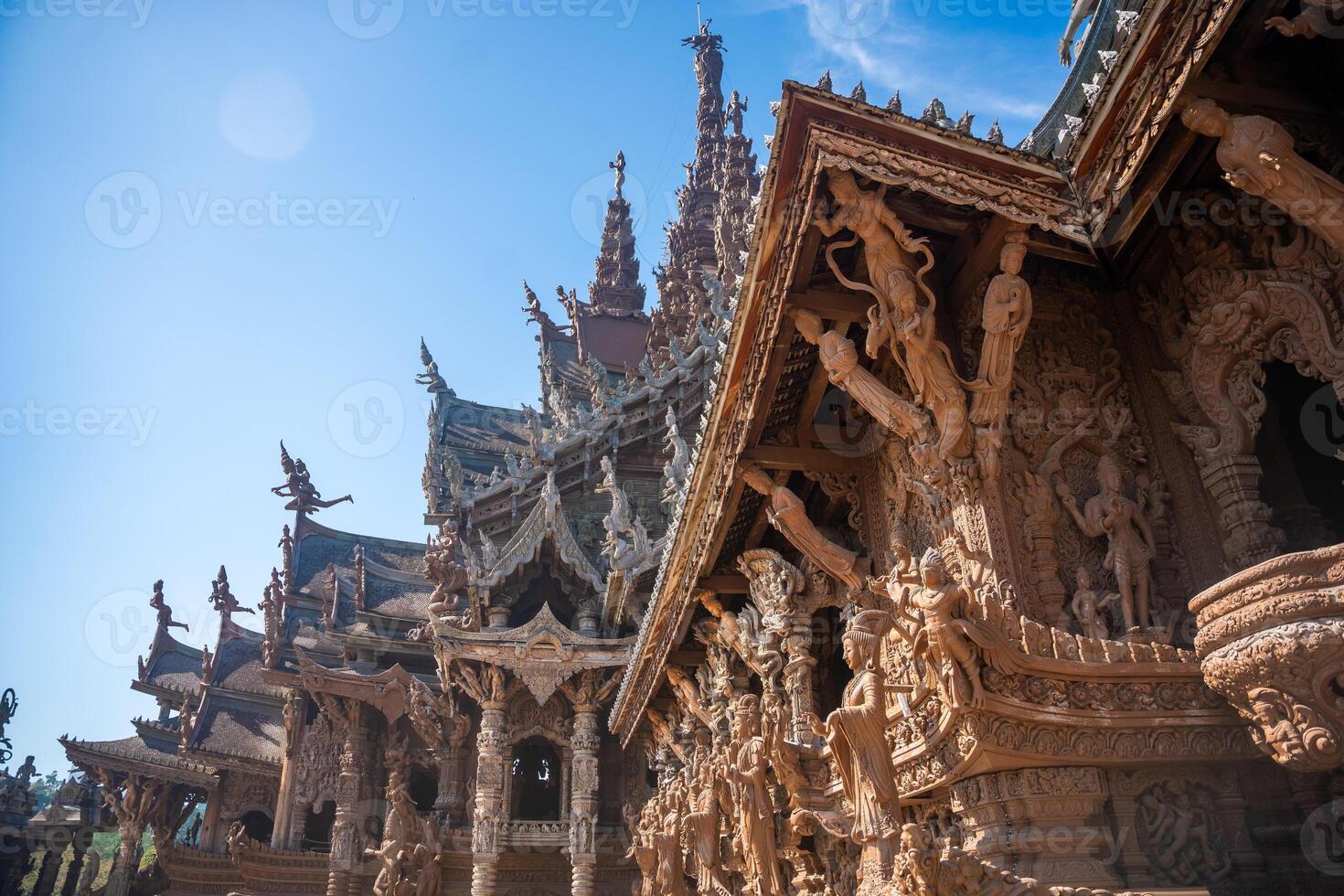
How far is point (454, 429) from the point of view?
21.8 metres

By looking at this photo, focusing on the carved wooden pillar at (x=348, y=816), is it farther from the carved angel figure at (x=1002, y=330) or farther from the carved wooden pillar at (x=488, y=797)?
the carved angel figure at (x=1002, y=330)

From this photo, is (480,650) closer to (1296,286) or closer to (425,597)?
(425,597)

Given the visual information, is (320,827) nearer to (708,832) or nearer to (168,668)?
(168,668)

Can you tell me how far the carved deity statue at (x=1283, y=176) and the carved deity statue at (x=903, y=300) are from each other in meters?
1.50

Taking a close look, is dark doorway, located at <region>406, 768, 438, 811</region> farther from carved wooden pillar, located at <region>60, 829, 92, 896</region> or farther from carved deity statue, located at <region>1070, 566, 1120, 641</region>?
carved wooden pillar, located at <region>60, 829, 92, 896</region>

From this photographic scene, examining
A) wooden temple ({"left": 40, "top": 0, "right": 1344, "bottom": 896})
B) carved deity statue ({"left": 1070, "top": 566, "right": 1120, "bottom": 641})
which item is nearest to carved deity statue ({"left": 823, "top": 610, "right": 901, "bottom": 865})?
wooden temple ({"left": 40, "top": 0, "right": 1344, "bottom": 896})

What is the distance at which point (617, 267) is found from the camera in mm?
32281

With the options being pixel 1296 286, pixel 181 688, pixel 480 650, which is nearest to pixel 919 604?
pixel 1296 286

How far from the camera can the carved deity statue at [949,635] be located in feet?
13.4

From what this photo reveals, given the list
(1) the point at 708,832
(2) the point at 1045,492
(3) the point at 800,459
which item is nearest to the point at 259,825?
(1) the point at 708,832

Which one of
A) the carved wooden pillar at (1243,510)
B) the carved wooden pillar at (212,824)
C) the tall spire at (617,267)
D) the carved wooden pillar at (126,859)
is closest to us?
the carved wooden pillar at (1243,510)

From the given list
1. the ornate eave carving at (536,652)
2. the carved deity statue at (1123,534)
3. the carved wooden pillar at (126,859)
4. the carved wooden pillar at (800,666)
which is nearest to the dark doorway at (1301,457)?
the carved deity statue at (1123,534)

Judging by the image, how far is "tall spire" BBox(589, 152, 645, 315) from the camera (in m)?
31.1

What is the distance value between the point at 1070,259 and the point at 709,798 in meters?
5.13
